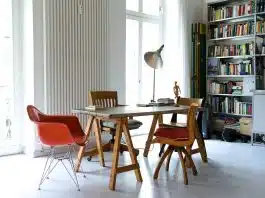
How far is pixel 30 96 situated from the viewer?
14.9 ft

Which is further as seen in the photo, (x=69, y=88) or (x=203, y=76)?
(x=203, y=76)

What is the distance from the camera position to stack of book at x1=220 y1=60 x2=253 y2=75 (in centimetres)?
603

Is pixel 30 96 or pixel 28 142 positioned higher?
pixel 30 96

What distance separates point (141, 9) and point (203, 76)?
6.04ft

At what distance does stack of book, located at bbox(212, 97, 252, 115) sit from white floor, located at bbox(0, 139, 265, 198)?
164cm

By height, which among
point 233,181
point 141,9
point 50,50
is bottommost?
point 233,181

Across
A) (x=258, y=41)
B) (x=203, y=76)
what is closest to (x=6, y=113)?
(x=203, y=76)

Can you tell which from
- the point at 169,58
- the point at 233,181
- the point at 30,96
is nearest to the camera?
the point at 233,181

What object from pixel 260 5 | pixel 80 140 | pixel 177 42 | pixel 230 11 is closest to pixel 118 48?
pixel 177 42

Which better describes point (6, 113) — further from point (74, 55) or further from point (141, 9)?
point (141, 9)

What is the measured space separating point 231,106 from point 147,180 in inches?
132

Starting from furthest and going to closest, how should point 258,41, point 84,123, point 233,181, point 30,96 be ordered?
point 258,41, point 84,123, point 30,96, point 233,181

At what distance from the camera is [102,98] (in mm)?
4352

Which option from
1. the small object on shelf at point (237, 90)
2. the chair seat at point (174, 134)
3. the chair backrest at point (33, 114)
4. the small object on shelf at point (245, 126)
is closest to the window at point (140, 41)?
the small object on shelf at point (237, 90)
